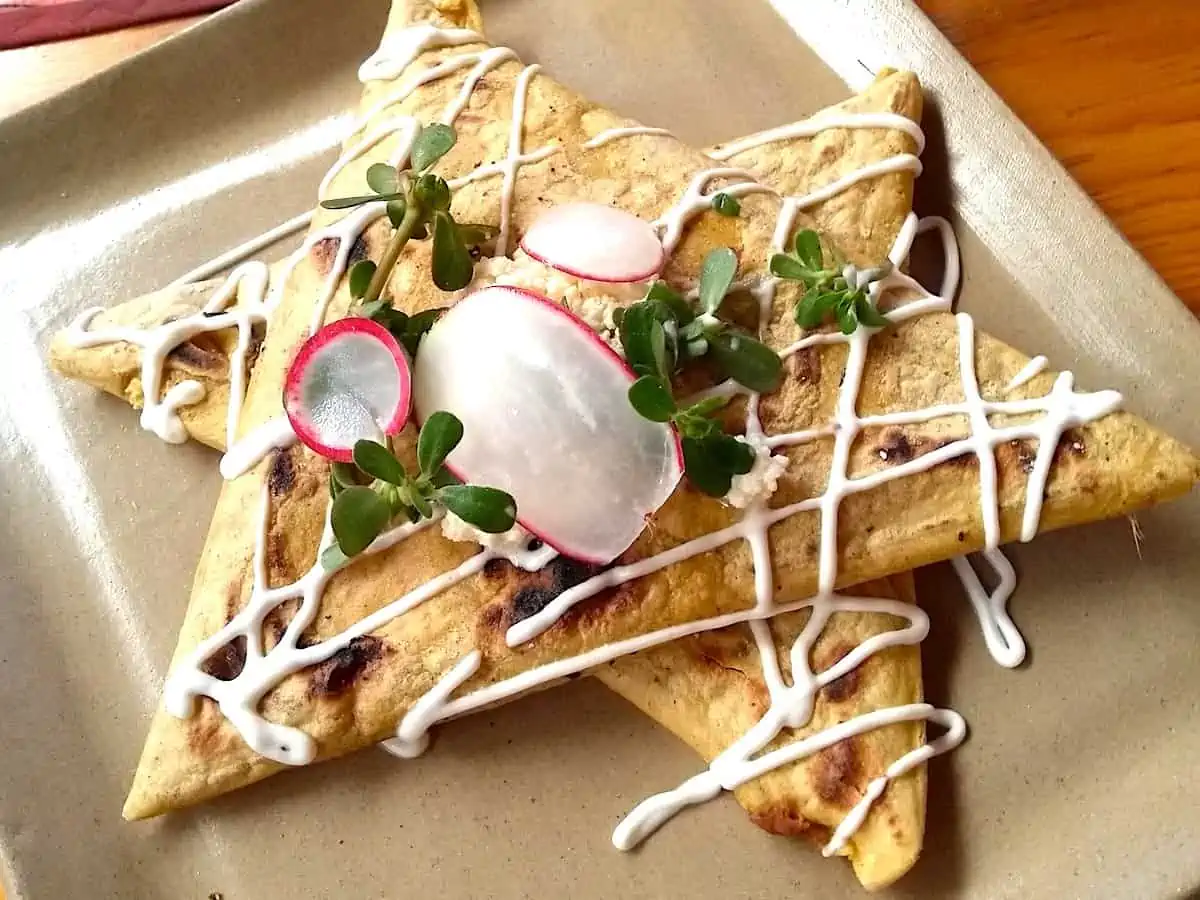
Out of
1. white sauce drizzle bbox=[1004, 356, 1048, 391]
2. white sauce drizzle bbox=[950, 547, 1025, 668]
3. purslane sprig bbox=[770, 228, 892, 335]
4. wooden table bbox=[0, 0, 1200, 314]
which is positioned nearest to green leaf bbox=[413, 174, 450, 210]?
purslane sprig bbox=[770, 228, 892, 335]

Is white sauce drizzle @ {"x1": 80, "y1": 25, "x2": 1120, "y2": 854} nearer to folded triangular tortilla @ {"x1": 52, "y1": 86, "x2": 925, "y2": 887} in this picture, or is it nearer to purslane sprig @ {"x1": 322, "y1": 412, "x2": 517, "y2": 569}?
folded triangular tortilla @ {"x1": 52, "y1": 86, "x2": 925, "y2": 887}

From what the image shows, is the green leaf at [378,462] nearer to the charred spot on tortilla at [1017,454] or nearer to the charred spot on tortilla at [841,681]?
the charred spot on tortilla at [841,681]

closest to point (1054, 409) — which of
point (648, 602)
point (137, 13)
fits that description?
point (648, 602)

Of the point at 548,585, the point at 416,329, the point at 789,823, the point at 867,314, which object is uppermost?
the point at 416,329

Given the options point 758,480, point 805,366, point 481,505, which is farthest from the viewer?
point 805,366

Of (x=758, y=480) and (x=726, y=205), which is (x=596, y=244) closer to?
(x=726, y=205)

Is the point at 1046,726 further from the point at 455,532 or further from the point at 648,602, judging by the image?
the point at 455,532

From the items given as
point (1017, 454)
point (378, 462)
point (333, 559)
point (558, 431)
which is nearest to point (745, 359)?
point (558, 431)
